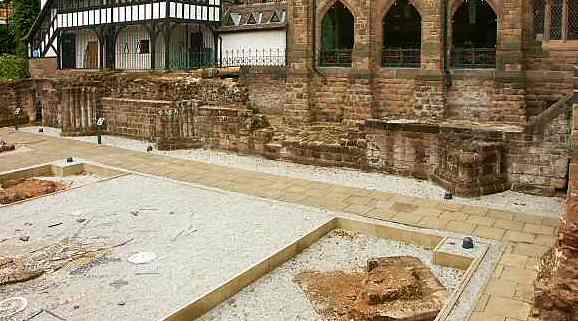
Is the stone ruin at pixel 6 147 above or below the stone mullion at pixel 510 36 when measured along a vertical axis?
below

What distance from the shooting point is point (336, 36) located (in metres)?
19.7

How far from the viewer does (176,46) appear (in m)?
26.0

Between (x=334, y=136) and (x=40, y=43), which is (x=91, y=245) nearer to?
(x=334, y=136)

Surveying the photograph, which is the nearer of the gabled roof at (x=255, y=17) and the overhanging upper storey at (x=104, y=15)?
the gabled roof at (x=255, y=17)

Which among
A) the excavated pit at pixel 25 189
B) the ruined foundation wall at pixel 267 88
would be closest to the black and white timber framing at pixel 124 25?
the ruined foundation wall at pixel 267 88

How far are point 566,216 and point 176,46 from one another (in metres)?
22.9

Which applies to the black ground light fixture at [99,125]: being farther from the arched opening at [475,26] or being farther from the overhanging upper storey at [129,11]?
the arched opening at [475,26]

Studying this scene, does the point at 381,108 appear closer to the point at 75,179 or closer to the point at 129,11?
the point at 75,179

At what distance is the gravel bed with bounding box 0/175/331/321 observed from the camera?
657 centimetres

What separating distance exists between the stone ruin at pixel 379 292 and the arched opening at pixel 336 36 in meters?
11.3

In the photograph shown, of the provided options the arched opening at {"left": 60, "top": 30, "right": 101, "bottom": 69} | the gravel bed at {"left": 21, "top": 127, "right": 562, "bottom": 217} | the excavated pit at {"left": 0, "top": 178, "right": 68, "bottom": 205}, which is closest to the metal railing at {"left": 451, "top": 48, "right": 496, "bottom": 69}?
the gravel bed at {"left": 21, "top": 127, "right": 562, "bottom": 217}

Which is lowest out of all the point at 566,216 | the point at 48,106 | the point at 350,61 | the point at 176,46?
the point at 566,216

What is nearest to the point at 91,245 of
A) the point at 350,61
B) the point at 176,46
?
the point at 350,61

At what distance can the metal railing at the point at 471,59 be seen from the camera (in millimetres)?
15547
